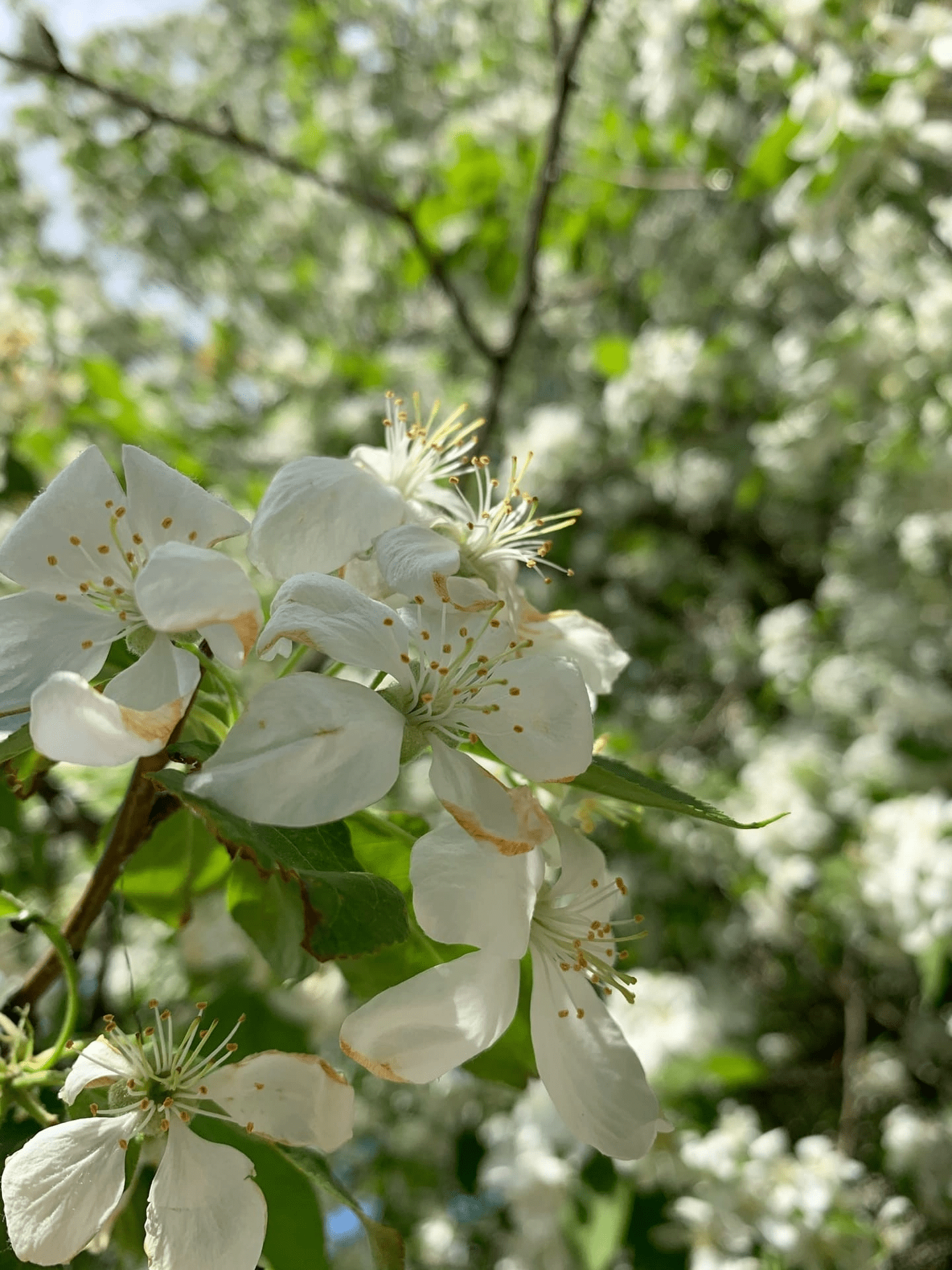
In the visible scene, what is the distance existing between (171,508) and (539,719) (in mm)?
212

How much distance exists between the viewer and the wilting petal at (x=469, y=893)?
441 millimetres

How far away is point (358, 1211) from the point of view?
54 centimetres

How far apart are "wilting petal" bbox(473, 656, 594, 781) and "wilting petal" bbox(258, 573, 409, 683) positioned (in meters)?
0.05

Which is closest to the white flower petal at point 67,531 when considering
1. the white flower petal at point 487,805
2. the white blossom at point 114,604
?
the white blossom at point 114,604

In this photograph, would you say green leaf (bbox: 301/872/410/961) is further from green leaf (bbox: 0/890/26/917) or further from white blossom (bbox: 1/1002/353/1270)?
green leaf (bbox: 0/890/26/917)

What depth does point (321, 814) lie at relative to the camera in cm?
41

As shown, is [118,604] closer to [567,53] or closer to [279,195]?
[567,53]

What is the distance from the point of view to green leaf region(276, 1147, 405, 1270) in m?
0.52

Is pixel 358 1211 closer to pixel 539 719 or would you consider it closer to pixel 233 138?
pixel 539 719

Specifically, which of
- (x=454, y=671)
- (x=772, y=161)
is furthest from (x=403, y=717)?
(x=772, y=161)

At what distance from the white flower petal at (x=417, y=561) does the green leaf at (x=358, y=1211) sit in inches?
11.6

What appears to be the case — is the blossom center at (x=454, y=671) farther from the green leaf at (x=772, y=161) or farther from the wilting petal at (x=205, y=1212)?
the green leaf at (x=772, y=161)

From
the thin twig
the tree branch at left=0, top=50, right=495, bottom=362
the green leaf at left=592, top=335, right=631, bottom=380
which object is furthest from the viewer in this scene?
the green leaf at left=592, top=335, right=631, bottom=380

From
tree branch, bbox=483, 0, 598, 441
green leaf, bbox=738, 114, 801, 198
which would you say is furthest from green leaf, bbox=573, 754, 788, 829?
green leaf, bbox=738, 114, 801, 198
